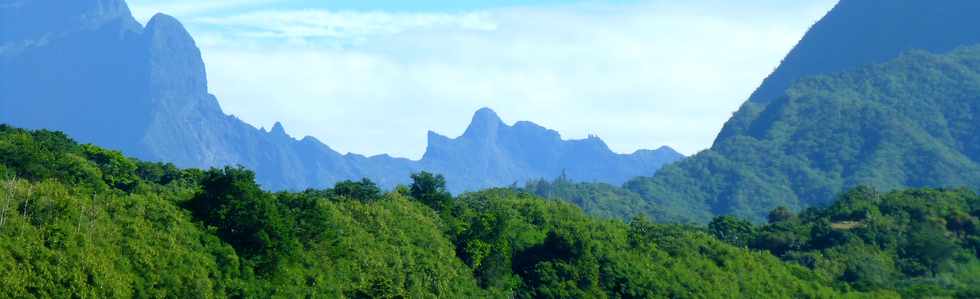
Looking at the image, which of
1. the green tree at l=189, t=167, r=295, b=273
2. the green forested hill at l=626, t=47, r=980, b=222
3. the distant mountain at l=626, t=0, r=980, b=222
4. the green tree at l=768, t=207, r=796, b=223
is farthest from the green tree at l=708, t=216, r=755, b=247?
the green forested hill at l=626, t=47, r=980, b=222

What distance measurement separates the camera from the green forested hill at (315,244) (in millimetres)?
35094

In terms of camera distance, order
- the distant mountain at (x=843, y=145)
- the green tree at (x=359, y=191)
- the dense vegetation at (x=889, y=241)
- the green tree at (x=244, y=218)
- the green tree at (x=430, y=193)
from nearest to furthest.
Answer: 1. the green tree at (x=244, y=218)
2. the green tree at (x=359, y=191)
3. the green tree at (x=430, y=193)
4. the dense vegetation at (x=889, y=241)
5. the distant mountain at (x=843, y=145)

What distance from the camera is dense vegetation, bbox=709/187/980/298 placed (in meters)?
72.6

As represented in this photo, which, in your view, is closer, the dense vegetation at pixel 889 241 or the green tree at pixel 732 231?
the dense vegetation at pixel 889 241

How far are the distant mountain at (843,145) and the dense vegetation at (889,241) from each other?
175ft

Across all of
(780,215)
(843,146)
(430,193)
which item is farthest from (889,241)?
(843,146)

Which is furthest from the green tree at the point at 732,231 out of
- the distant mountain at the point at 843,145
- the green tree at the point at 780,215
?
the distant mountain at the point at 843,145

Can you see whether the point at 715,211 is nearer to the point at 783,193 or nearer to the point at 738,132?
the point at 783,193

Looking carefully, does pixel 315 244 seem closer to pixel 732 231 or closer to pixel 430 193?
pixel 430 193

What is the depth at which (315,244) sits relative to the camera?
45719 millimetres

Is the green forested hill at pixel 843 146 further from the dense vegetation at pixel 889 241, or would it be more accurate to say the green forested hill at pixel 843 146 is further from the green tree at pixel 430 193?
the green tree at pixel 430 193

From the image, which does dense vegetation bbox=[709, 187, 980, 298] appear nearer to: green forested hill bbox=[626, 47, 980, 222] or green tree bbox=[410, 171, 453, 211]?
green tree bbox=[410, 171, 453, 211]

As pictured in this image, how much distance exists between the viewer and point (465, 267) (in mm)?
52375

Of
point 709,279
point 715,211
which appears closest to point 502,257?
point 709,279
